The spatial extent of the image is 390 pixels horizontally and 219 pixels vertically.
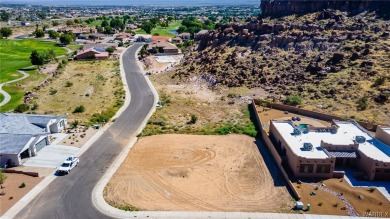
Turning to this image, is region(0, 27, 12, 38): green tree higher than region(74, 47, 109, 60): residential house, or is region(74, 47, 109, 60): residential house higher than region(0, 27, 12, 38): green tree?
region(0, 27, 12, 38): green tree

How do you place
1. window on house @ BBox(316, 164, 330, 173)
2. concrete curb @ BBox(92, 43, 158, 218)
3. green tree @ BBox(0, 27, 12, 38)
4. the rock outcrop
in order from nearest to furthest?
concrete curb @ BBox(92, 43, 158, 218) < window on house @ BBox(316, 164, 330, 173) < the rock outcrop < green tree @ BBox(0, 27, 12, 38)

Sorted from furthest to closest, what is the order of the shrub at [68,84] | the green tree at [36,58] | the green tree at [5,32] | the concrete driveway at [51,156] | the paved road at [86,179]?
the green tree at [5,32], the green tree at [36,58], the shrub at [68,84], the concrete driveway at [51,156], the paved road at [86,179]

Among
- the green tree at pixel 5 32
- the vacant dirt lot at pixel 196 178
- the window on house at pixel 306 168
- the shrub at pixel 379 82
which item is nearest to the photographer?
the vacant dirt lot at pixel 196 178

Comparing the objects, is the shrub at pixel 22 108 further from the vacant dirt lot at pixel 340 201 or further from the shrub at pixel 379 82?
the shrub at pixel 379 82

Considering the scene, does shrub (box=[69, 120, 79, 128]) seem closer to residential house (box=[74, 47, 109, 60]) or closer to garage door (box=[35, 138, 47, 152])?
garage door (box=[35, 138, 47, 152])

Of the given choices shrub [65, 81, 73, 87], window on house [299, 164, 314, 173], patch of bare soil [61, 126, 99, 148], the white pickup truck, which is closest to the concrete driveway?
patch of bare soil [61, 126, 99, 148]

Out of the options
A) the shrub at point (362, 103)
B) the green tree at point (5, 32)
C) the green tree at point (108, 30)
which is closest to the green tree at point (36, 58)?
the green tree at point (5, 32)

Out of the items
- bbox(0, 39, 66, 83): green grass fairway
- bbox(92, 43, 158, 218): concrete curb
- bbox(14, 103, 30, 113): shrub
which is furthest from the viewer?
bbox(0, 39, 66, 83): green grass fairway

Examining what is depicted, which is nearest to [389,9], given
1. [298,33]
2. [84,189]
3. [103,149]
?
[298,33]

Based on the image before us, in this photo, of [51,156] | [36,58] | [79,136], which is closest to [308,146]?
[79,136]
